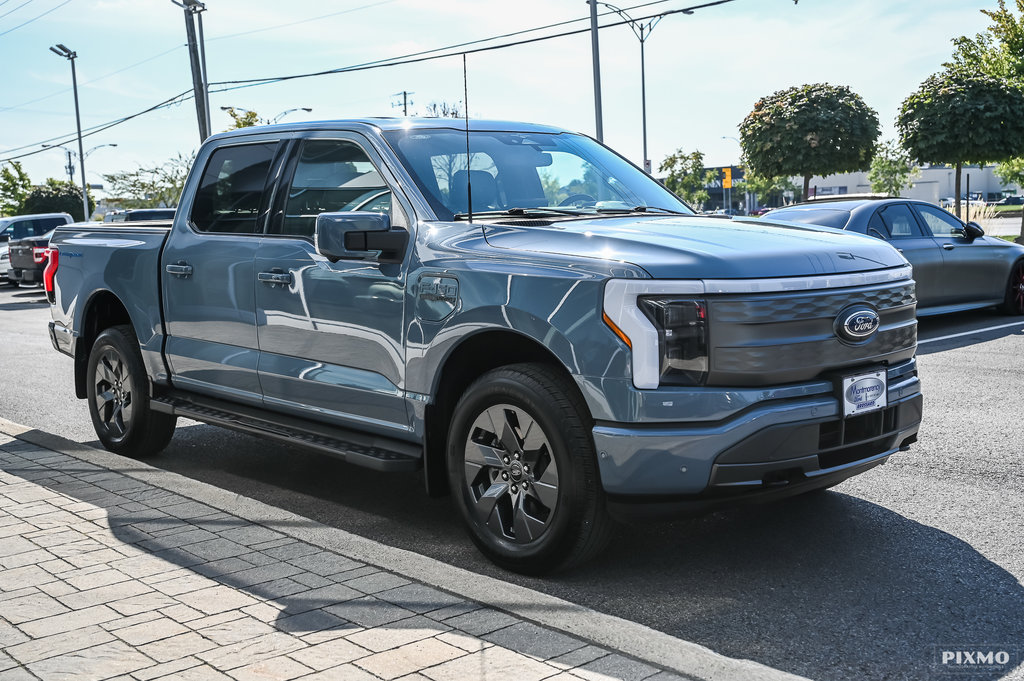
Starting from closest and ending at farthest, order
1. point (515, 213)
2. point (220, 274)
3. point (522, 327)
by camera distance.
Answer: point (522, 327) → point (515, 213) → point (220, 274)

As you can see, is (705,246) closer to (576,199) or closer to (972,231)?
(576,199)

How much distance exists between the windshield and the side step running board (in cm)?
111

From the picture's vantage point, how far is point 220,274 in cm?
599

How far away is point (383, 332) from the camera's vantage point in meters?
4.95

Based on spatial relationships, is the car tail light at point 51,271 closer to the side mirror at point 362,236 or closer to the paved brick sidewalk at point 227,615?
the paved brick sidewalk at point 227,615

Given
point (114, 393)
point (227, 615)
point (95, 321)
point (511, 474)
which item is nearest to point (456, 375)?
point (511, 474)

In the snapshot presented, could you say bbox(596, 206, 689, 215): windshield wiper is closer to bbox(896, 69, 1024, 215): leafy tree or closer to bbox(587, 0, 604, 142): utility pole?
bbox(896, 69, 1024, 215): leafy tree

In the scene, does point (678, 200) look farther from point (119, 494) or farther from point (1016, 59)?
point (1016, 59)

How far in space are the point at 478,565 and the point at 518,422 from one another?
74 centimetres

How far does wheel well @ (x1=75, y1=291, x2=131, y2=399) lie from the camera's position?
720 cm

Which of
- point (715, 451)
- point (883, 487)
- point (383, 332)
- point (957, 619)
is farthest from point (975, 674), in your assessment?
point (383, 332)

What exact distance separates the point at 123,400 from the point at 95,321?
0.72m

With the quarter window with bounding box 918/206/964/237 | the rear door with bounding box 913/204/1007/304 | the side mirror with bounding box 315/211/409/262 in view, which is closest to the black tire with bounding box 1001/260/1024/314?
the rear door with bounding box 913/204/1007/304

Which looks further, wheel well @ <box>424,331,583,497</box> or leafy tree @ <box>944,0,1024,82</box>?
leafy tree @ <box>944,0,1024,82</box>
